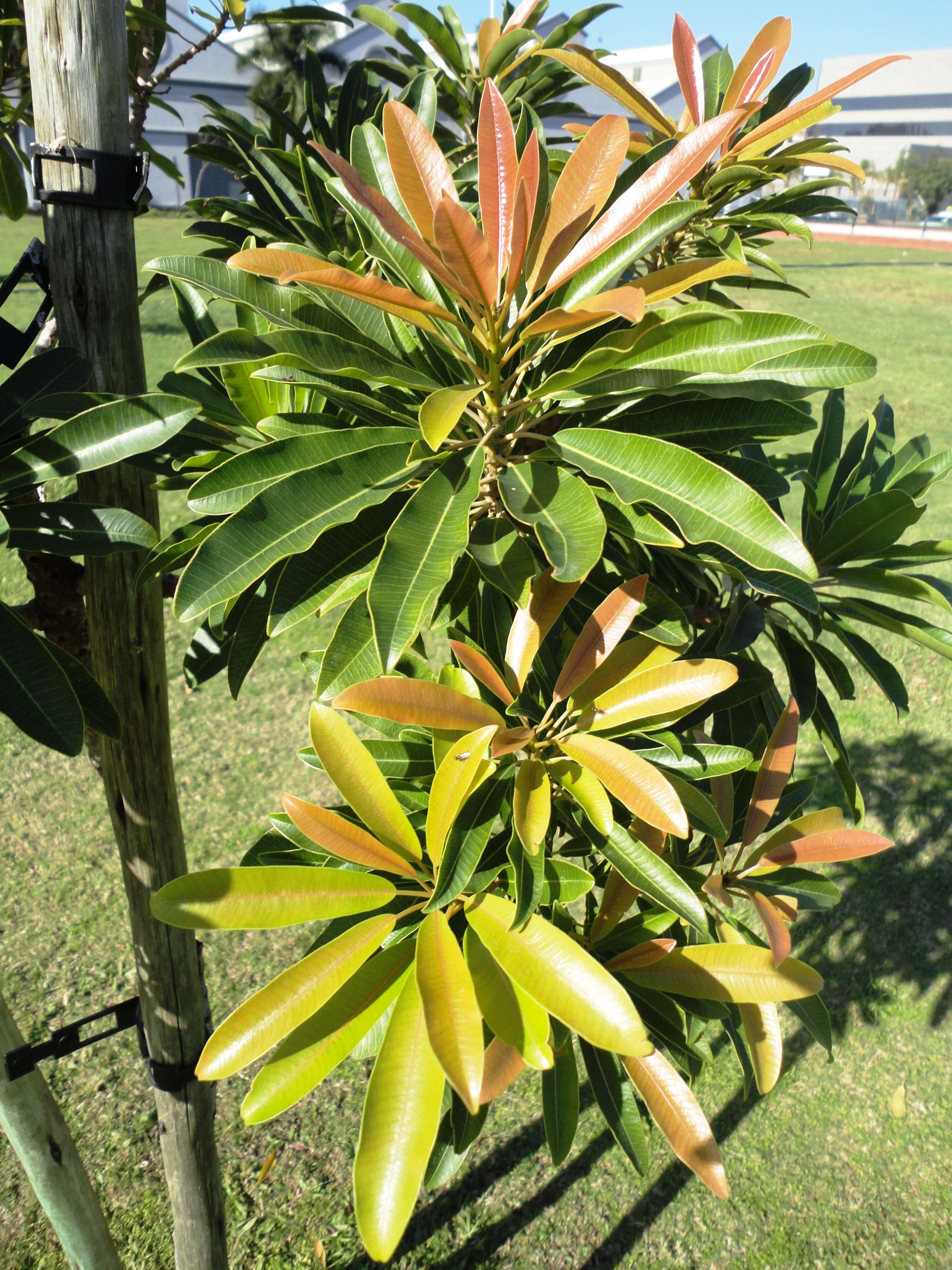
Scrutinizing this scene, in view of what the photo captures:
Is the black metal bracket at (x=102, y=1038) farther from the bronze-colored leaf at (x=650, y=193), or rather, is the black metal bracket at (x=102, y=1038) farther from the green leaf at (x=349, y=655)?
the bronze-colored leaf at (x=650, y=193)

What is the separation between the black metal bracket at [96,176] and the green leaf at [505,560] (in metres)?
0.64

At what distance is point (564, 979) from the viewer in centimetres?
77

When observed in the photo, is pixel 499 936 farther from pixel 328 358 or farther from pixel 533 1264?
pixel 533 1264

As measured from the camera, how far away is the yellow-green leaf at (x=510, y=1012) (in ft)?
2.52

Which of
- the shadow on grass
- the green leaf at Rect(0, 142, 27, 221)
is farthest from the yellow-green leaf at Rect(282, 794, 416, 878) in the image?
the shadow on grass

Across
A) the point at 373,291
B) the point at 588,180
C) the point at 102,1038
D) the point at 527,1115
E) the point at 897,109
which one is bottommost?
the point at 527,1115

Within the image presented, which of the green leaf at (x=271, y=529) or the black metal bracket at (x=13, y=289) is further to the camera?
Result: the black metal bracket at (x=13, y=289)

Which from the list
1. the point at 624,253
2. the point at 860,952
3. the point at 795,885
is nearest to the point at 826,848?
the point at 795,885

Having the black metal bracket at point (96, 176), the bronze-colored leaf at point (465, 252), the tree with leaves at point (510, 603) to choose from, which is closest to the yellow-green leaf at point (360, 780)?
the tree with leaves at point (510, 603)

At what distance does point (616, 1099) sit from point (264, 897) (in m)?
0.56

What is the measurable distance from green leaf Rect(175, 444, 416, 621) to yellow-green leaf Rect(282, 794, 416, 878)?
228 mm

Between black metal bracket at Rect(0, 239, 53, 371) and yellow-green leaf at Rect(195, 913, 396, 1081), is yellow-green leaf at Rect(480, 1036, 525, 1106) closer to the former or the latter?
yellow-green leaf at Rect(195, 913, 396, 1081)

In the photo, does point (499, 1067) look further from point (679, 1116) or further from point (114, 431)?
point (114, 431)

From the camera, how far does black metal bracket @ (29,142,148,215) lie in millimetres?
1034
